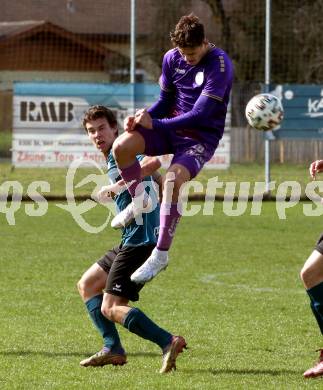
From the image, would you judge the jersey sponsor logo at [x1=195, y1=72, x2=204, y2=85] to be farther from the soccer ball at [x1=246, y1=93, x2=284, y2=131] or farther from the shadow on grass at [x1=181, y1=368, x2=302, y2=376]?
the shadow on grass at [x1=181, y1=368, x2=302, y2=376]

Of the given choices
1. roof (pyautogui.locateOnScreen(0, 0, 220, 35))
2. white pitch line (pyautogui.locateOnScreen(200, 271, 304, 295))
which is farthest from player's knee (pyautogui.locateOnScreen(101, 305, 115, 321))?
roof (pyautogui.locateOnScreen(0, 0, 220, 35))

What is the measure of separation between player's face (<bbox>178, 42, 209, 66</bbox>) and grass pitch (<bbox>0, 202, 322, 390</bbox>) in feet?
6.66

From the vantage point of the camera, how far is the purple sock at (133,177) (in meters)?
7.03

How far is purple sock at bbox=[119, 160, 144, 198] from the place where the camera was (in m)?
7.03

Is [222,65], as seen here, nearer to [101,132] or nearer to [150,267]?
[101,132]

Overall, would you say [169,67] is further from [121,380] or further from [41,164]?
[41,164]

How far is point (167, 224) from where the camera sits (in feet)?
23.1

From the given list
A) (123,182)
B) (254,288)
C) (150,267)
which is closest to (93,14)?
(254,288)

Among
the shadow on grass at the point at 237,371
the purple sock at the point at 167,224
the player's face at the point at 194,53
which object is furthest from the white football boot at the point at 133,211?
the shadow on grass at the point at 237,371

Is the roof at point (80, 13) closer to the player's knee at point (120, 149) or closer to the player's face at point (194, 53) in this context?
the player's face at point (194, 53)

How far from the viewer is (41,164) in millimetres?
19203

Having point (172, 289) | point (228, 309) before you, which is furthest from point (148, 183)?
point (172, 289)

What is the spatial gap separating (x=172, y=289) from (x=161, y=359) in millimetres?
3169

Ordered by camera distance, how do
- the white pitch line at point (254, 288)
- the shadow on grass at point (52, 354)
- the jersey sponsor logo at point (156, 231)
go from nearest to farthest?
the jersey sponsor logo at point (156, 231) → the shadow on grass at point (52, 354) → the white pitch line at point (254, 288)
